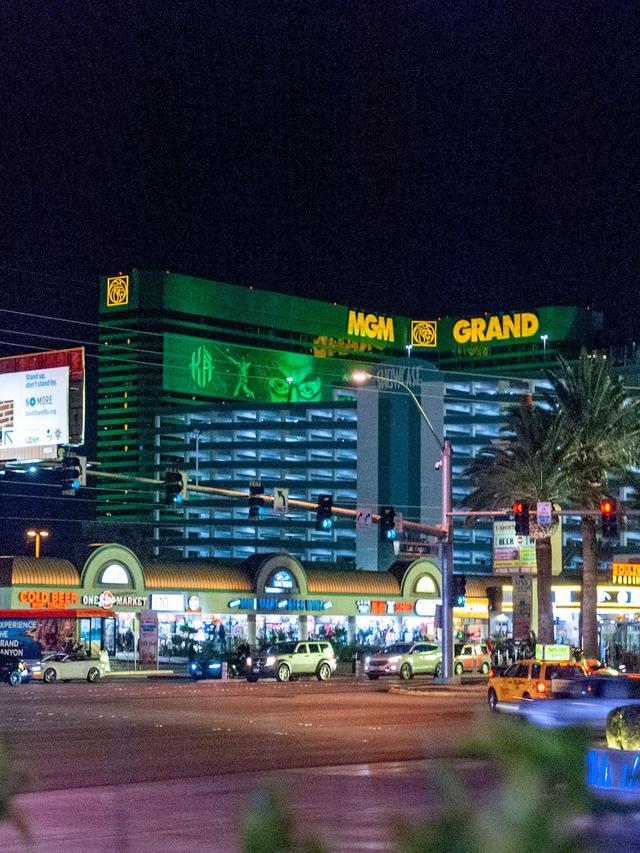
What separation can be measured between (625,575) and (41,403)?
2743 centimetres

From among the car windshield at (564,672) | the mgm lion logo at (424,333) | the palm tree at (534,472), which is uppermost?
the mgm lion logo at (424,333)

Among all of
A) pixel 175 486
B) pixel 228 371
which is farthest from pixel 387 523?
pixel 228 371

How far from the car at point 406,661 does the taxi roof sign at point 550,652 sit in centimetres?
1370

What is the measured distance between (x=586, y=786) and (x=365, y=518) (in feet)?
129

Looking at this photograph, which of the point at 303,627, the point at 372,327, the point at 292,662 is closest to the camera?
the point at 292,662

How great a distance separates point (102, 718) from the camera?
3122 centimetres

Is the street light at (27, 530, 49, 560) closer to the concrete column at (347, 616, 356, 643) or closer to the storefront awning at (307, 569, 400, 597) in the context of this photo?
the storefront awning at (307, 569, 400, 597)

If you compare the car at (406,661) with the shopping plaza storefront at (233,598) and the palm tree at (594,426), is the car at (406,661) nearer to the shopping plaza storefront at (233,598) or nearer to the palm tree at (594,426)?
the shopping plaza storefront at (233,598)

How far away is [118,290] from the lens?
593 feet

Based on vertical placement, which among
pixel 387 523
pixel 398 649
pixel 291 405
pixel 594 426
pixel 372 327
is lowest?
pixel 398 649

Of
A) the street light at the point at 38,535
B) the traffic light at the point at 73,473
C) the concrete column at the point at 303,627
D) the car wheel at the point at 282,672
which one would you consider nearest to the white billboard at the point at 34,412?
the street light at the point at 38,535

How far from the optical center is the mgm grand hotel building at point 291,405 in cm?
12975

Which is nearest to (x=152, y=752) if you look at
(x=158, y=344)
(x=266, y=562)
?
(x=266, y=562)

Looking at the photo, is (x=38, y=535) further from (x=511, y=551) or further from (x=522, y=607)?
(x=522, y=607)
